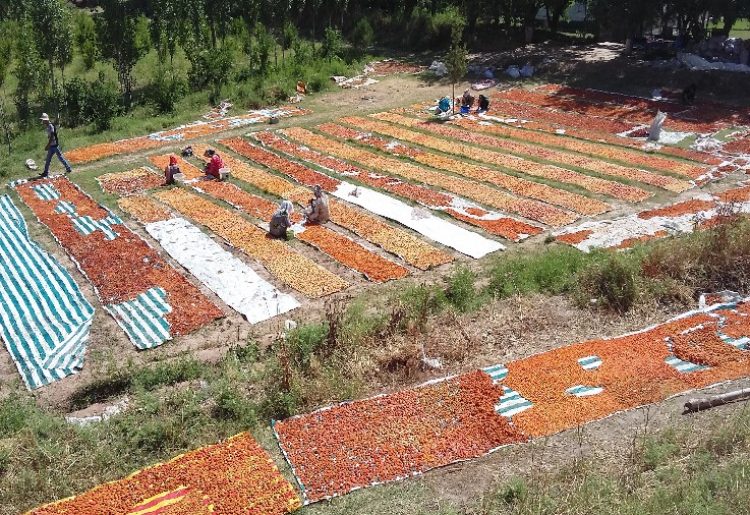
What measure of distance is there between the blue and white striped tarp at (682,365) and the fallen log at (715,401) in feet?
2.53

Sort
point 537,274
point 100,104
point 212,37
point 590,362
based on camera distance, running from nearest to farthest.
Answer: point 590,362, point 537,274, point 100,104, point 212,37

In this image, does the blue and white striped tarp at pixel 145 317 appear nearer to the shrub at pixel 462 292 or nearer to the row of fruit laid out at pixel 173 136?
the shrub at pixel 462 292

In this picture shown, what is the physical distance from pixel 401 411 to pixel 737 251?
24.4 feet

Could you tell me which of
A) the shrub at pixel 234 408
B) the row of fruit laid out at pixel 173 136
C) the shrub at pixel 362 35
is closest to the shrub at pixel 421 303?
the shrub at pixel 234 408

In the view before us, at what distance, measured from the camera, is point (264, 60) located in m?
30.9

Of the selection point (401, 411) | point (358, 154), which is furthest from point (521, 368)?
point (358, 154)

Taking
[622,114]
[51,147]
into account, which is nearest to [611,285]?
[622,114]

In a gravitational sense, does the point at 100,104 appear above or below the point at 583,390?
above

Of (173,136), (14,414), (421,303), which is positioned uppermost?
(173,136)

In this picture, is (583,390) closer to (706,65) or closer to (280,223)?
(280,223)

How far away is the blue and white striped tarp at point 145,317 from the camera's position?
11461mm

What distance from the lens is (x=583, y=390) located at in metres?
9.16

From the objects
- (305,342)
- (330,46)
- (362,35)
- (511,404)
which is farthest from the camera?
(362,35)

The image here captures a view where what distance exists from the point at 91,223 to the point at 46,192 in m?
3.31
